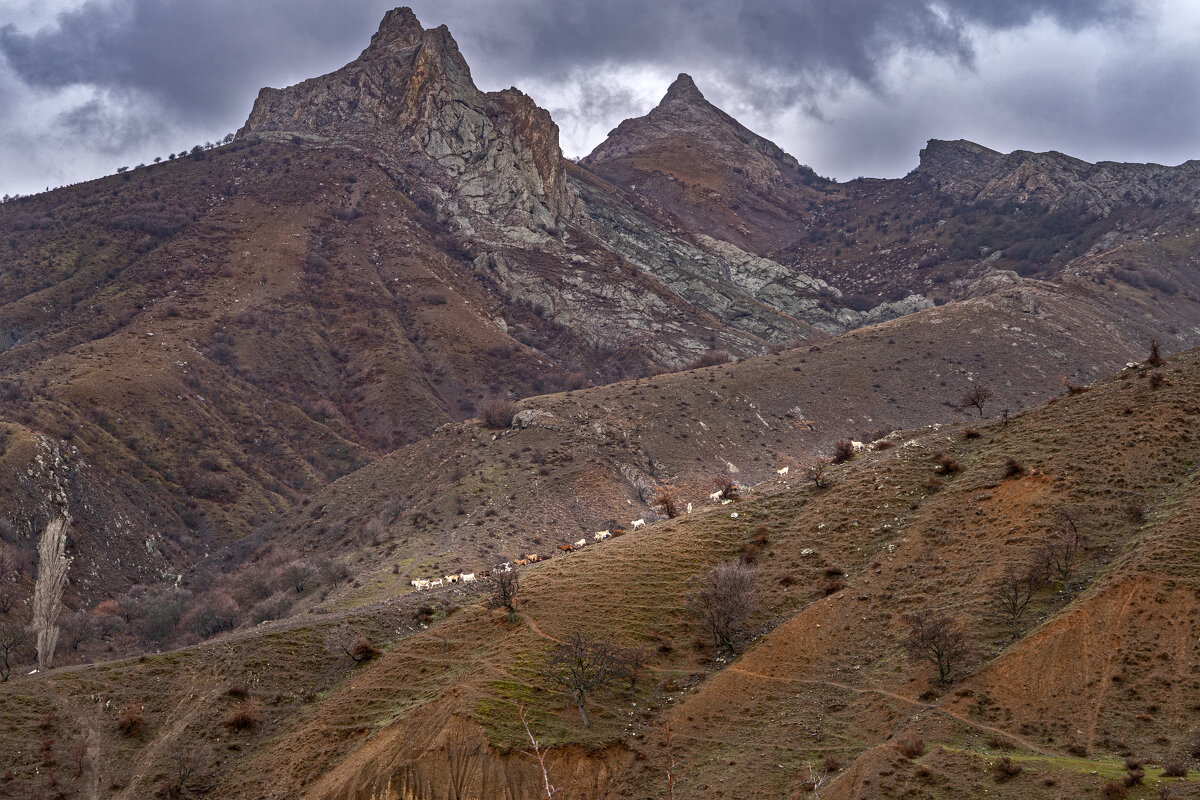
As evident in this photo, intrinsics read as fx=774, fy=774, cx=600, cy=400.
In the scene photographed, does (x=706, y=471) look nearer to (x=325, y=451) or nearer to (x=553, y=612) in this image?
(x=553, y=612)

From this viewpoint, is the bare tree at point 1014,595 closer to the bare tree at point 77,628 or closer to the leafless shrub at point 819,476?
the leafless shrub at point 819,476

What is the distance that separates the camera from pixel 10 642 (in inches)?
1510

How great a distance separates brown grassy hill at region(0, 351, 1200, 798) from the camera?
917 inches

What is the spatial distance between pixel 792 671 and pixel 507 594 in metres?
13.7

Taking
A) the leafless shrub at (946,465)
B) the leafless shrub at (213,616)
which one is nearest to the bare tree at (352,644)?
the leafless shrub at (213,616)

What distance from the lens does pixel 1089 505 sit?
31.6m

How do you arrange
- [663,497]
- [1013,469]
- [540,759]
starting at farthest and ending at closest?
[663,497] → [1013,469] → [540,759]

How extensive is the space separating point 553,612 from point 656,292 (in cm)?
10898

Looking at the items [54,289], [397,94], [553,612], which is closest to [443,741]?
[553,612]

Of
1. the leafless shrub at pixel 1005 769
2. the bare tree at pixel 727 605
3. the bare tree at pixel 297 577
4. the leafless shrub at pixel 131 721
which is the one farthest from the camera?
the bare tree at pixel 297 577

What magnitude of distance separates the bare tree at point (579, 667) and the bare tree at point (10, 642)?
2575cm

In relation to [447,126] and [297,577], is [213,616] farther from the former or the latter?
[447,126]

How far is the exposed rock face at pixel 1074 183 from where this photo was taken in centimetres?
15038

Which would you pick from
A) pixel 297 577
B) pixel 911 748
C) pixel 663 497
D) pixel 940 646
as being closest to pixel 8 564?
pixel 297 577
